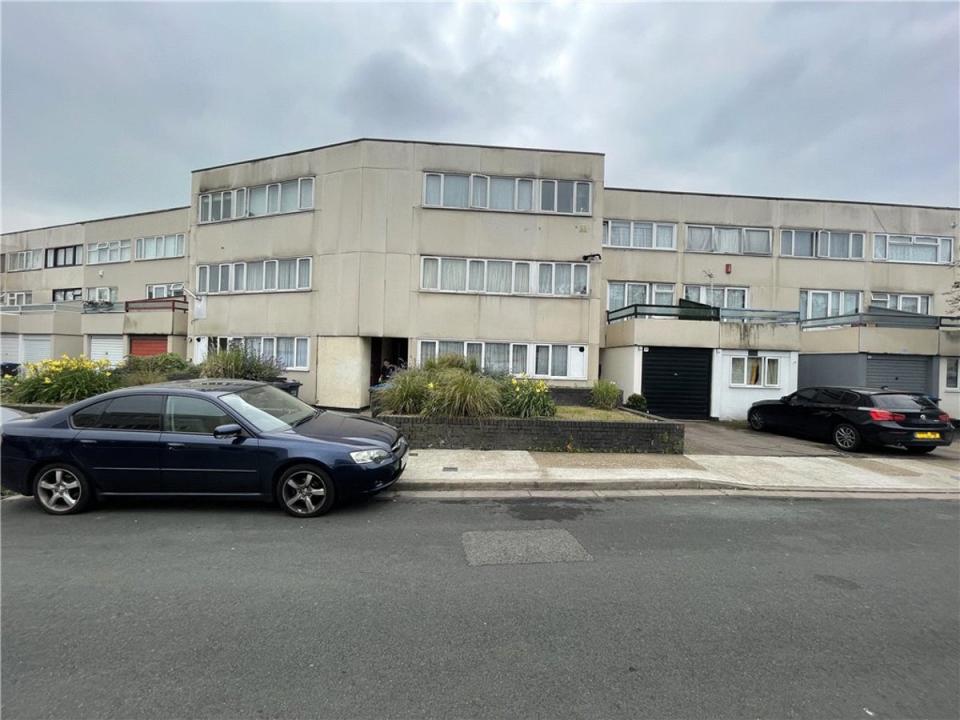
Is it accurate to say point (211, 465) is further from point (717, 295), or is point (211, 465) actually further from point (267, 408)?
point (717, 295)

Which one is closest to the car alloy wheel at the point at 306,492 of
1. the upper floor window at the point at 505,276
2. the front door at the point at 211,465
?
the front door at the point at 211,465

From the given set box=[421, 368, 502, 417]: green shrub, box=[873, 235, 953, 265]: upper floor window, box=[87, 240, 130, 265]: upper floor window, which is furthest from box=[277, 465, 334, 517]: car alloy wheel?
box=[87, 240, 130, 265]: upper floor window

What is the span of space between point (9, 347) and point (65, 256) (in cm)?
735

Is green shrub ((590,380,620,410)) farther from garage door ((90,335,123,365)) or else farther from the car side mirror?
garage door ((90,335,123,365))

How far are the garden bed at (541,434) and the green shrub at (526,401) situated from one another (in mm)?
601

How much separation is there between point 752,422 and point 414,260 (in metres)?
11.4

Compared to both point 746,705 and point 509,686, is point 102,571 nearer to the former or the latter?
point 509,686

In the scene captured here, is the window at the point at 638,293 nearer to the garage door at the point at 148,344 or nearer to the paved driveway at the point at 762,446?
the paved driveway at the point at 762,446

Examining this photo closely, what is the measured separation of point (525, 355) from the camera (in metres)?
15.0

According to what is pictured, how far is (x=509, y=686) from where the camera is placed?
2.51m

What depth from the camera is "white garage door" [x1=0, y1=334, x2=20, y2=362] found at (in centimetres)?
2259

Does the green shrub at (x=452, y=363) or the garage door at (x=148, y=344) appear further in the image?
the garage door at (x=148, y=344)

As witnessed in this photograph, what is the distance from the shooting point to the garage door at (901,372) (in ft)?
47.6

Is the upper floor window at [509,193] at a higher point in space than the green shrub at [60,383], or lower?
higher
